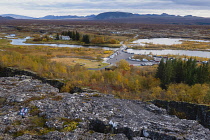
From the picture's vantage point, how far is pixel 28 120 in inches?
701

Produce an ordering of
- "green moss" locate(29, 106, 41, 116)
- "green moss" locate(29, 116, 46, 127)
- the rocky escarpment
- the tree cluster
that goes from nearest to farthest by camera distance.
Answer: the rocky escarpment → "green moss" locate(29, 116, 46, 127) → "green moss" locate(29, 106, 41, 116) → the tree cluster

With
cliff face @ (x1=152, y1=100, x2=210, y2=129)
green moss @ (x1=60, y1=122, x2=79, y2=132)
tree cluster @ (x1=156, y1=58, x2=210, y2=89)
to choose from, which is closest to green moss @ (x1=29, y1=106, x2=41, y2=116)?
green moss @ (x1=60, y1=122, x2=79, y2=132)

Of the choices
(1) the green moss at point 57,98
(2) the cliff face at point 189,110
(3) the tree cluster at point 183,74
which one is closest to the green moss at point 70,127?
(1) the green moss at point 57,98

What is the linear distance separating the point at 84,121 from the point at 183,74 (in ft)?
120

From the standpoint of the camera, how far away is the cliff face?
24.5m

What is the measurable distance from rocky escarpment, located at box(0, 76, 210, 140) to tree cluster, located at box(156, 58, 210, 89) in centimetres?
2313

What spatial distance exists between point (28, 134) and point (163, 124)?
1243cm

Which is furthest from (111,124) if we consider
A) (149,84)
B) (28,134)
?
(149,84)

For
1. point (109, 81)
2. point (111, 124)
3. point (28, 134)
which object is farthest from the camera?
point (109, 81)

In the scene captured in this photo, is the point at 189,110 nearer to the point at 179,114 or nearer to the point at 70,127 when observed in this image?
the point at 179,114

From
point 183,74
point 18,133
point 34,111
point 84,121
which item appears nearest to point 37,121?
point 34,111

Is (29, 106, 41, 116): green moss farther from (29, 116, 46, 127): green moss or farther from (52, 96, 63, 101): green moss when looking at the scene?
(52, 96, 63, 101): green moss

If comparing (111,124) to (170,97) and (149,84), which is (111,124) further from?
(149,84)

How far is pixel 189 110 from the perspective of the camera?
25.8 meters
